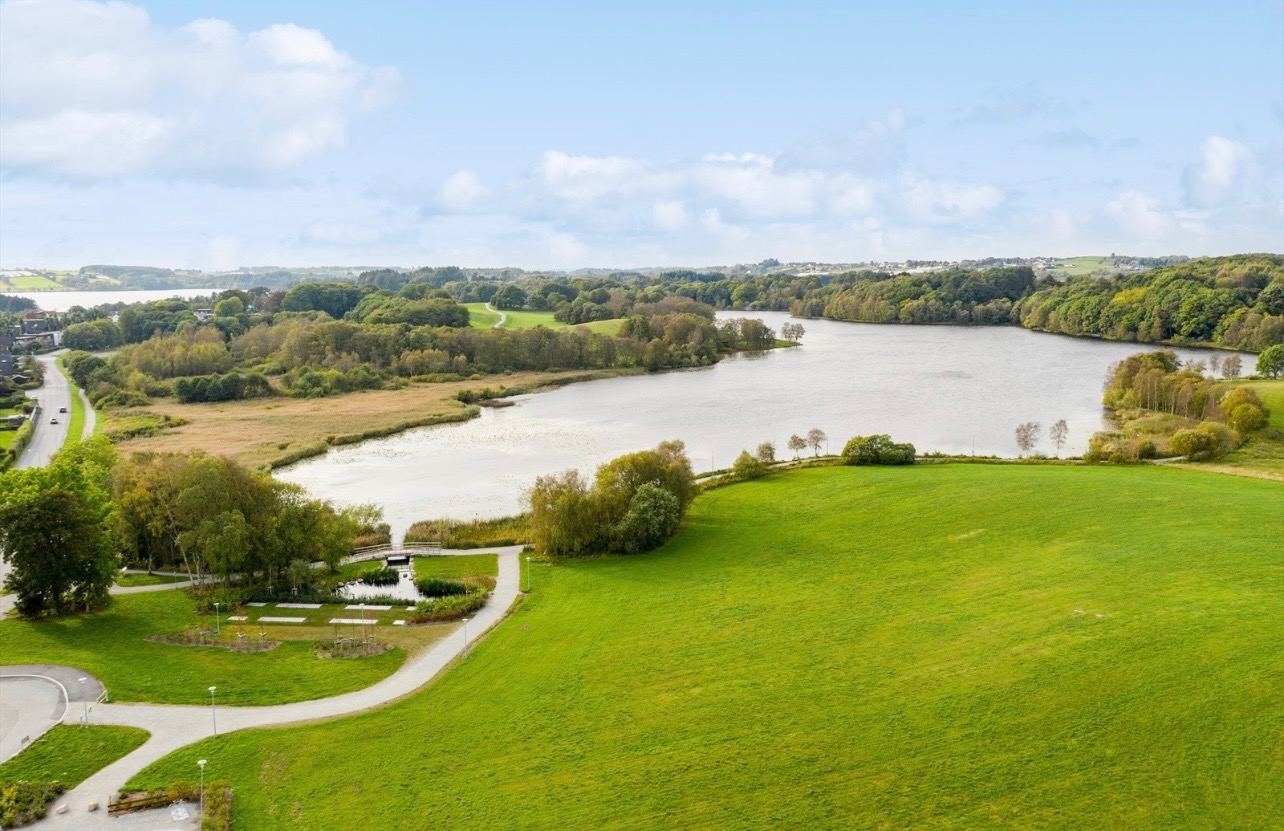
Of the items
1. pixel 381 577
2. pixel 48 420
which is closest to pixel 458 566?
pixel 381 577

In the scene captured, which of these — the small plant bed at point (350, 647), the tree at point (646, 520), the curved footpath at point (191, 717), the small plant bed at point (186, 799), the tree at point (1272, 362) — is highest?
the tree at point (1272, 362)

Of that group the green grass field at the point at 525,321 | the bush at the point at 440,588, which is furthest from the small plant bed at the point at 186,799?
the green grass field at the point at 525,321

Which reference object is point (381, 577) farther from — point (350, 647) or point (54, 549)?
point (54, 549)

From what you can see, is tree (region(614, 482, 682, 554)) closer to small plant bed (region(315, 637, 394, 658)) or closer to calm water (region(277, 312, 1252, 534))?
calm water (region(277, 312, 1252, 534))

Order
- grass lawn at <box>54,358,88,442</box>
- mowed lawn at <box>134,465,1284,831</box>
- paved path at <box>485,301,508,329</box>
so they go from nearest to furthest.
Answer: mowed lawn at <box>134,465,1284,831</box>, grass lawn at <box>54,358,88,442</box>, paved path at <box>485,301,508,329</box>

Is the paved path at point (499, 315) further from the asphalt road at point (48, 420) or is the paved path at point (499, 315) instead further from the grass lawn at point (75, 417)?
the asphalt road at point (48, 420)

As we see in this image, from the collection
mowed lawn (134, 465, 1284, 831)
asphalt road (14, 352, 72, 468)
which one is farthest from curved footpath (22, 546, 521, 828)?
asphalt road (14, 352, 72, 468)
